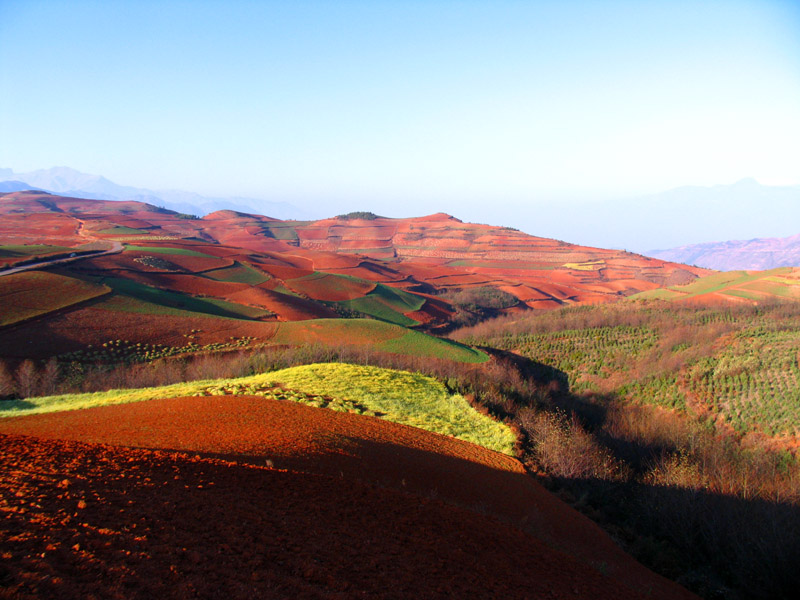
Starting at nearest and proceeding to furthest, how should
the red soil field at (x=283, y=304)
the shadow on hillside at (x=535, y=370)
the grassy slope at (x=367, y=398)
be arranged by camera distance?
the grassy slope at (x=367, y=398) < the shadow on hillside at (x=535, y=370) < the red soil field at (x=283, y=304)

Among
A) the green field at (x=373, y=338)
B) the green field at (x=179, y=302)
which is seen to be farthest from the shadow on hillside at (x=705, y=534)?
the green field at (x=179, y=302)

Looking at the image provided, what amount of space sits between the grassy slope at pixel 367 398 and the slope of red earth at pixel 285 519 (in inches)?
220

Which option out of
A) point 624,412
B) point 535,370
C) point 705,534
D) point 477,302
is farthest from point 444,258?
point 705,534

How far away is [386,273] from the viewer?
129 metres

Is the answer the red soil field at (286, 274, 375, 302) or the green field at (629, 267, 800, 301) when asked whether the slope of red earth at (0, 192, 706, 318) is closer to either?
the red soil field at (286, 274, 375, 302)

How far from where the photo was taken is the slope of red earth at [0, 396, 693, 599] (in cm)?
766

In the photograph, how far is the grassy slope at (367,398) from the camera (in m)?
25.2

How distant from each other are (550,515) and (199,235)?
7215 inches

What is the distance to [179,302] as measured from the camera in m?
66.4

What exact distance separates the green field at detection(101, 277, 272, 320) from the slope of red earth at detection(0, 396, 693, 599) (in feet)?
157

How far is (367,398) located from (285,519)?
18.2 metres

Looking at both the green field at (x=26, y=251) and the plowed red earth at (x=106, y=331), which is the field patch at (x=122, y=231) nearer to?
the green field at (x=26, y=251)

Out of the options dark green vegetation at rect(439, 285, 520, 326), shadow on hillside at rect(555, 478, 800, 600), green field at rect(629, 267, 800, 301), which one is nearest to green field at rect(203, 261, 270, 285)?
dark green vegetation at rect(439, 285, 520, 326)

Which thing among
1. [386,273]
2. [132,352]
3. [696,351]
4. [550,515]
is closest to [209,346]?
[132,352]
